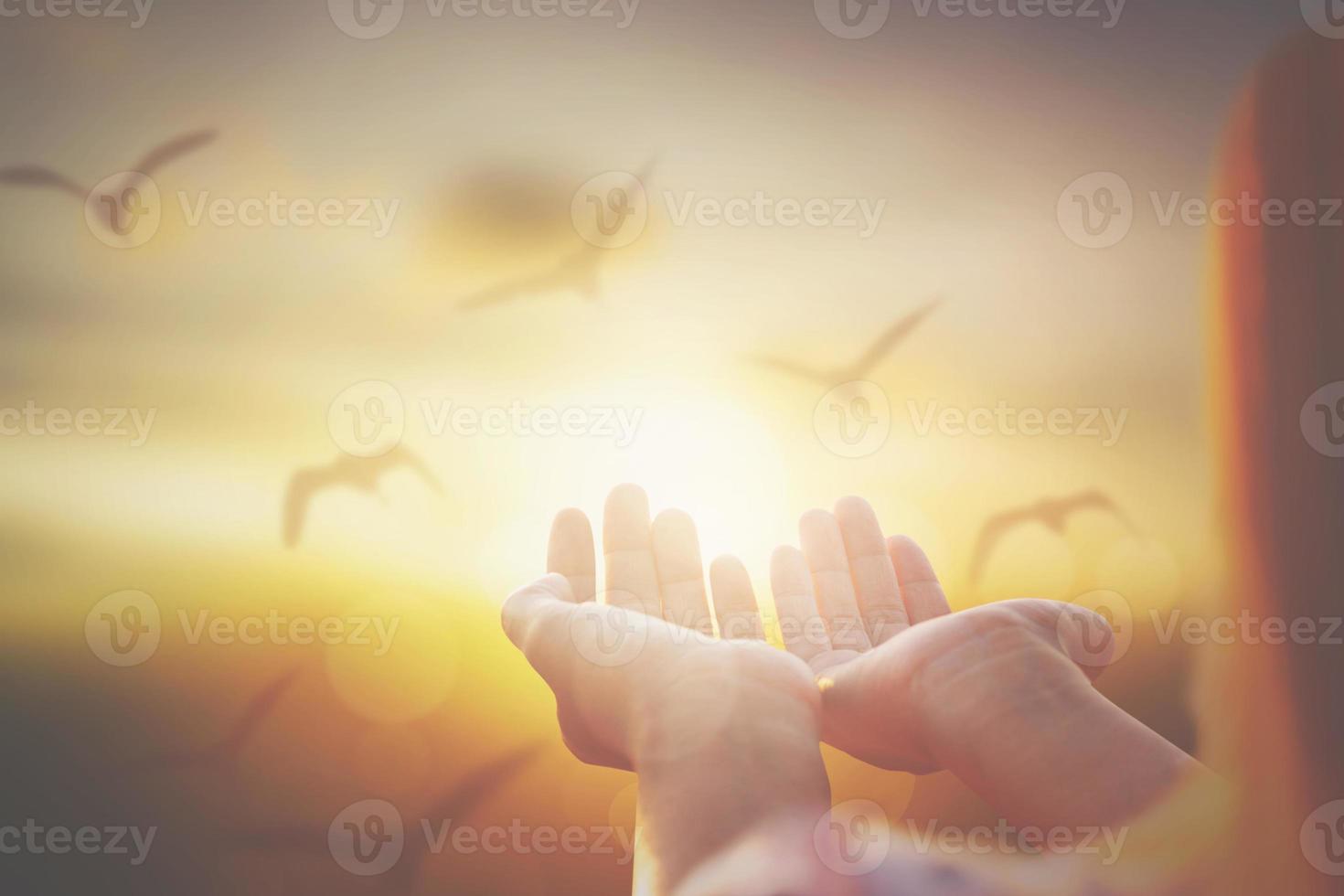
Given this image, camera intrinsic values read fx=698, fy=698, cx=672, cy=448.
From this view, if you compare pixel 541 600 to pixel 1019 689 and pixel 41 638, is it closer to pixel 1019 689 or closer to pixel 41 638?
pixel 1019 689

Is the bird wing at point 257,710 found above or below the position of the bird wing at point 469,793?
above
